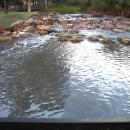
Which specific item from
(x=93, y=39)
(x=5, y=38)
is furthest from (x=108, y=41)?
(x=5, y=38)

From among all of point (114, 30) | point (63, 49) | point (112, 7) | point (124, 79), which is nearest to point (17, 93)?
point (124, 79)

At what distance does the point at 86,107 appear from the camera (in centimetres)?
684

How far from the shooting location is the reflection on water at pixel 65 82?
22.0ft

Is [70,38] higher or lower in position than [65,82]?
lower

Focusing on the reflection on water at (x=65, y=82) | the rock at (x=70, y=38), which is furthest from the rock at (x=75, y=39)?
the reflection on water at (x=65, y=82)

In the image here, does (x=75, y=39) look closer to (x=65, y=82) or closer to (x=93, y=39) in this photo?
(x=93, y=39)

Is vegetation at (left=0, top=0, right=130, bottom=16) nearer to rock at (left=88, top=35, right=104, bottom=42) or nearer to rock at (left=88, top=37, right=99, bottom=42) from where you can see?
rock at (left=88, top=35, right=104, bottom=42)

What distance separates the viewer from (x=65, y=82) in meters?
8.47

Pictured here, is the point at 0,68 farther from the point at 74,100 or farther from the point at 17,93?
the point at 74,100

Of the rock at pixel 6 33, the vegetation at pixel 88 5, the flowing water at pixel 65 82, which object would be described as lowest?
the vegetation at pixel 88 5

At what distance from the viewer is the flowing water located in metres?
6.68

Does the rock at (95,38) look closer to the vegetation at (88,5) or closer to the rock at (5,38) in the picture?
the rock at (5,38)
